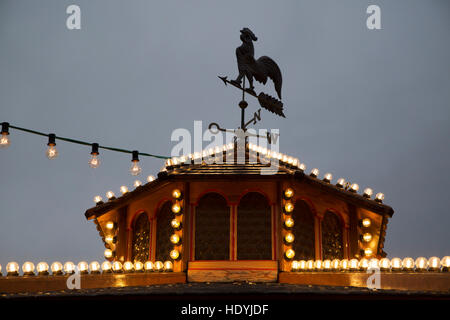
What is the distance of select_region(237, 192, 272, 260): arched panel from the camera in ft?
49.1

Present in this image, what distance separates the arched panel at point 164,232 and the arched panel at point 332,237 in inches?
195

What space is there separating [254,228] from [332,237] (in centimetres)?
306

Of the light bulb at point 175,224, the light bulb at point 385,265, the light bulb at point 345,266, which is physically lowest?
the light bulb at point 345,266

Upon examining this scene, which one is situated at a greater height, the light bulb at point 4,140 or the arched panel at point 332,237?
the light bulb at point 4,140

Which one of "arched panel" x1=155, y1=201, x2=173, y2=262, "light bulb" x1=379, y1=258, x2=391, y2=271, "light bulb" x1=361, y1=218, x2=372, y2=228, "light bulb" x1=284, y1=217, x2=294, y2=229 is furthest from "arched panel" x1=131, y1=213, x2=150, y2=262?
"light bulb" x1=379, y1=258, x2=391, y2=271

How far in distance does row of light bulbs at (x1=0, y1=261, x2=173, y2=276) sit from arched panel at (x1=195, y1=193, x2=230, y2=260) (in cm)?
110

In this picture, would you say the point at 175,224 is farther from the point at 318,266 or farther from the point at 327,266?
the point at 327,266

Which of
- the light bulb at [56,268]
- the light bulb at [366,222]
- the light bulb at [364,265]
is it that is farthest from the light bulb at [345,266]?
the light bulb at [56,268]

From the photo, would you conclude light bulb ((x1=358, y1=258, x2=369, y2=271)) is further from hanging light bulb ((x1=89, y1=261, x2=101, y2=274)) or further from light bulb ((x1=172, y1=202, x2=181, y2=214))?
hanging light bulb ((x1=89, y1=261, x2=101, y2=274))

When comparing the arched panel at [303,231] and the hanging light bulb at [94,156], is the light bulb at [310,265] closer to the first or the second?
the arched panel at [303,231]

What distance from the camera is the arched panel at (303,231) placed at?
15539 mm

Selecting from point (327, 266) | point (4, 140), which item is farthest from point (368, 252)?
point (4, 140)
